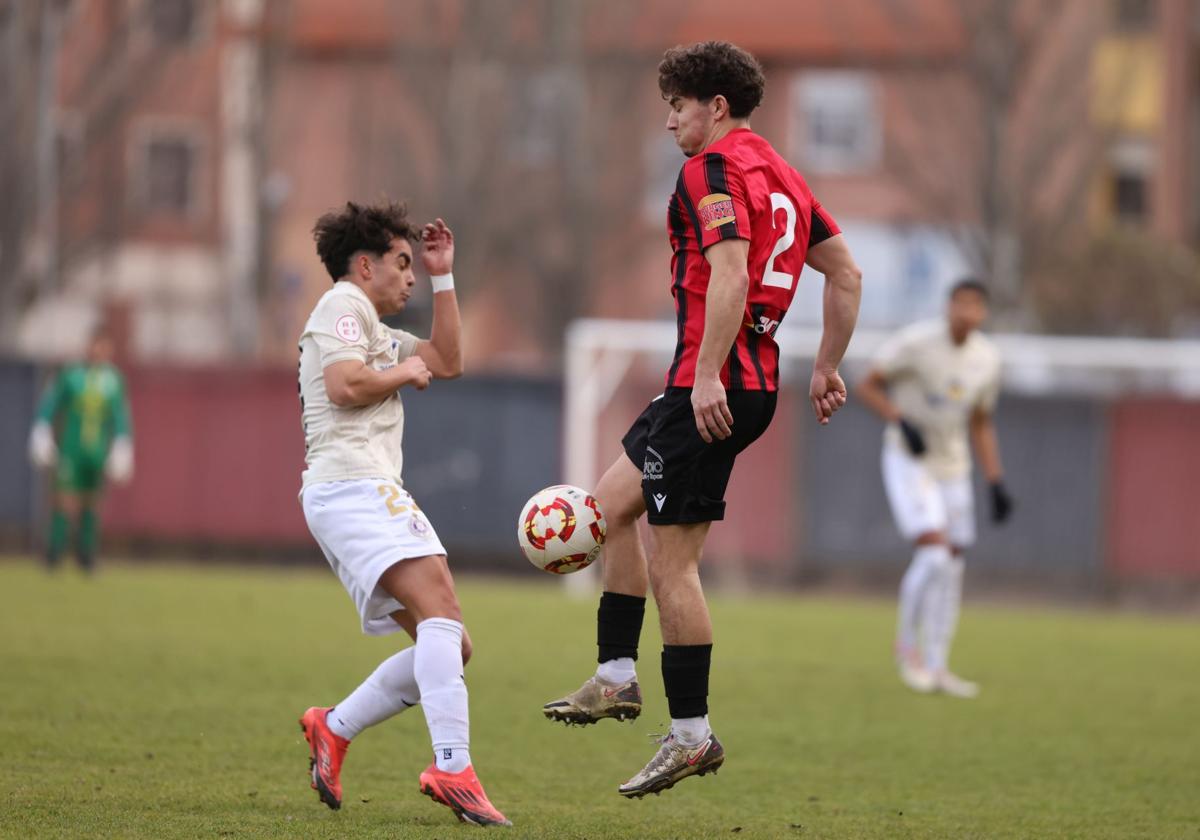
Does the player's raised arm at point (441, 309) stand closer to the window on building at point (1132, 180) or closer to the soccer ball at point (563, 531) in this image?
the soccer ball at point (563, 531)

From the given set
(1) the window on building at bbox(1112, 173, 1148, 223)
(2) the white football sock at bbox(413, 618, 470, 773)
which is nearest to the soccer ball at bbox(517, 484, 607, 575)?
(2) the white football sock at bbox(413, 618, 470, 773)

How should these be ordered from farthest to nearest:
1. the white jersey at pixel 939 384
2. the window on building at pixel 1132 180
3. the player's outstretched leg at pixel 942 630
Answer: the window on building at pixel 1132 180 → the white jersey at pixel 939 384 → the player's outstretched leg at pixel 942 630

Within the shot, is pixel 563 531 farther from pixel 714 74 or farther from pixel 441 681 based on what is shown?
pixel 714 74

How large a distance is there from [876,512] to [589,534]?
13347 millimetres

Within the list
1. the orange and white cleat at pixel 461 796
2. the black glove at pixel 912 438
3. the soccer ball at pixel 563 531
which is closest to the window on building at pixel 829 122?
the black glove at pixel 912 438

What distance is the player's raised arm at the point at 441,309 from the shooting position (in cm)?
630

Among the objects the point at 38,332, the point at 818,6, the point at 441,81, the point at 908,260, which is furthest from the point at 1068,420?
the point at 38,332

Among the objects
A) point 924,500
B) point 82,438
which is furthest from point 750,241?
point 82,438

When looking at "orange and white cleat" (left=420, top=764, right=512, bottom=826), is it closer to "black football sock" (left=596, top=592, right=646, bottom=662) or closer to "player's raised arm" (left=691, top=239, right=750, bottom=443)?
"black football sock" (left=596, top=592, right=646, bottom=662)

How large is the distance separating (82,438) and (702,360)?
12649mm

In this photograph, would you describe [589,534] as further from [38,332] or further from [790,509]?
[38,332]

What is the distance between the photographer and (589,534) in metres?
6.21

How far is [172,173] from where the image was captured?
38844mm

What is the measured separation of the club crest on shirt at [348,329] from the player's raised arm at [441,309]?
336mm
